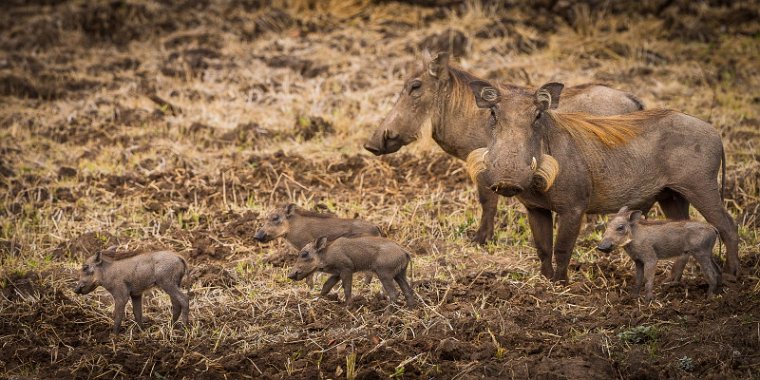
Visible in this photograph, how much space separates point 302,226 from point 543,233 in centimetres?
168

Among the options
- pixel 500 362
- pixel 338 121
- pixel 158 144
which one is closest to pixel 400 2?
pixel 338 121

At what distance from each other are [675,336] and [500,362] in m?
1.01

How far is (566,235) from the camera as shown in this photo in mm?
6801

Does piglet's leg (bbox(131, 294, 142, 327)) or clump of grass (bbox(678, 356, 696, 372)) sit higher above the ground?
clump of grass (bbox(678, 356, 696, 372))

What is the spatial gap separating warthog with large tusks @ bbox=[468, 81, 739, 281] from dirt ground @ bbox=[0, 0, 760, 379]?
0.42m

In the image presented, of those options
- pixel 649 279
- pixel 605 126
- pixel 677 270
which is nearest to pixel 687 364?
pixel 649 279

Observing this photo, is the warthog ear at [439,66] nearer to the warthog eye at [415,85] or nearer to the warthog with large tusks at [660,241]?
the warthog eye at [415,85]

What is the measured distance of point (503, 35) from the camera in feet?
43.2

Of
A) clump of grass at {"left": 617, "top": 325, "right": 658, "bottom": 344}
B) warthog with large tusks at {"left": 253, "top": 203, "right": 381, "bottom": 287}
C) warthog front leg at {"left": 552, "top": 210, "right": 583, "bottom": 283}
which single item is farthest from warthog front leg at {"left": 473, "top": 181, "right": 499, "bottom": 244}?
clump of grass at {"left": 617, "top": 325, "right": 658, "bottom": 344}

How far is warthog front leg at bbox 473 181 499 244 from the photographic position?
26.8ft

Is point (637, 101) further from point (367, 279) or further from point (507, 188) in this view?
point (367, 279)

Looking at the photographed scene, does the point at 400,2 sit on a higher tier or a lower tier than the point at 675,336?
lower

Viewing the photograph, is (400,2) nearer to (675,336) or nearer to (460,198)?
(460,198)

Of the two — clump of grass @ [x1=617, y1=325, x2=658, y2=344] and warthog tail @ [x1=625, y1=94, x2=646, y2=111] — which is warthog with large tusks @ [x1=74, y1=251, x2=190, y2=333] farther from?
warthog tail @ [x1=625, y1=94, x2=646, y2=111]
